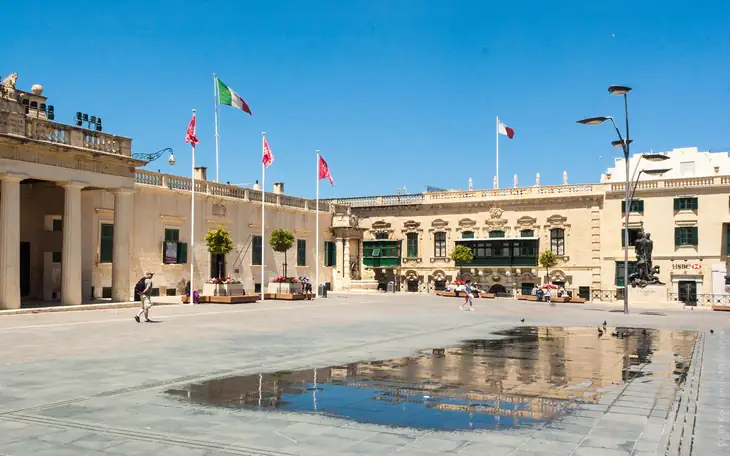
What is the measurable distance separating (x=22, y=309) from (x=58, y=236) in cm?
740

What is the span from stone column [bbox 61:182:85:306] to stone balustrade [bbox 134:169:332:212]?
6601 mm

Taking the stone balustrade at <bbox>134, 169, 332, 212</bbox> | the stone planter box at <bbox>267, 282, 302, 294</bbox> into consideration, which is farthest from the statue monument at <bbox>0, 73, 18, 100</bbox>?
the stone planter box at <bbox>267, 282, 302, 294</bbox>

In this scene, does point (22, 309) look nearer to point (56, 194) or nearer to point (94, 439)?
point (56, 194)

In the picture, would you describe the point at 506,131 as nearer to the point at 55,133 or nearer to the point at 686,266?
the point at 686,266

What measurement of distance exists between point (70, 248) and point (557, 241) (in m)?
35.4

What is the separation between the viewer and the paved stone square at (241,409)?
6.48m

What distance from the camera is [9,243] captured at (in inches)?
998

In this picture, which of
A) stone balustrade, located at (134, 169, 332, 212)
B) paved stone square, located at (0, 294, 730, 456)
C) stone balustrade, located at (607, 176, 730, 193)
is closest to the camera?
paved stone square, located at (0, 294, 730, 456)

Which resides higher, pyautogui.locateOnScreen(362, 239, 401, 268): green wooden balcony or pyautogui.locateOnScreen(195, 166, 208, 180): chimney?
pyautogui.locateOnScreen(195, 166, 208, 180): chimney

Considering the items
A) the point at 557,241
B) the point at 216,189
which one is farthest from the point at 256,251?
the point at 557,241

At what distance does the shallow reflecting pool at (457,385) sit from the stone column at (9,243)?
57.1 ft

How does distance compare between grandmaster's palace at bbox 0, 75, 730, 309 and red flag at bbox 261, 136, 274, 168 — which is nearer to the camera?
grandmaster's palace at bbox 0, 75, 730, 309

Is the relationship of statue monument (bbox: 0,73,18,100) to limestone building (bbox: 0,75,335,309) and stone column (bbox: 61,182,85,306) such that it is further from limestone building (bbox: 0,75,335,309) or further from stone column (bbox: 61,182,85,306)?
stone column (bbox: 61,182,85,306)

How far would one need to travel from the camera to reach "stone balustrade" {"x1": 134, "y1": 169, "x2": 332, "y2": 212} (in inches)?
1417
